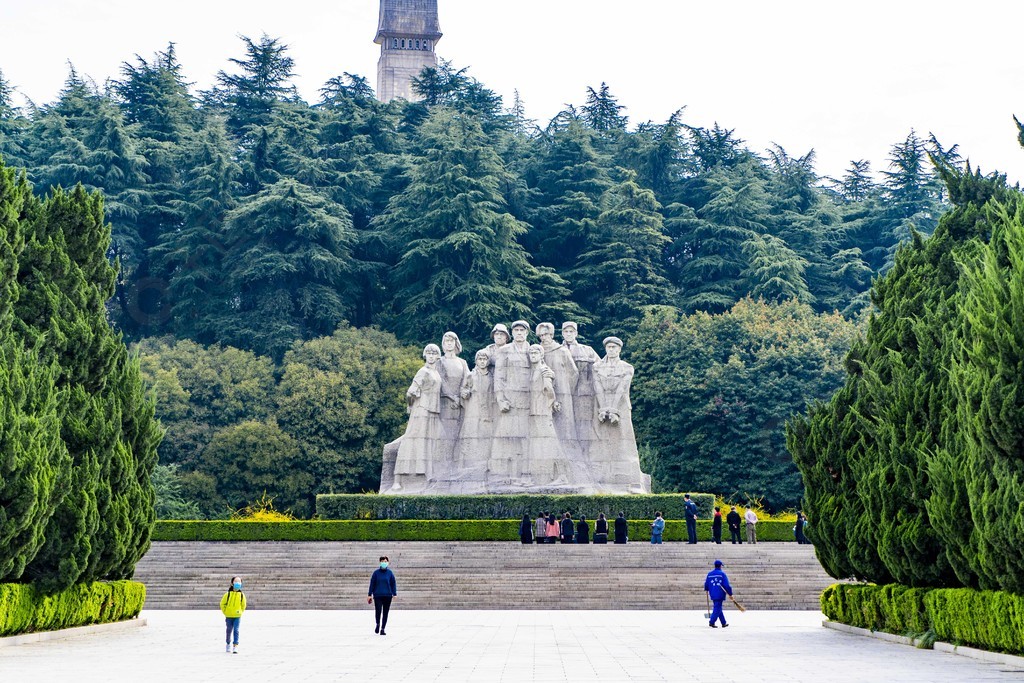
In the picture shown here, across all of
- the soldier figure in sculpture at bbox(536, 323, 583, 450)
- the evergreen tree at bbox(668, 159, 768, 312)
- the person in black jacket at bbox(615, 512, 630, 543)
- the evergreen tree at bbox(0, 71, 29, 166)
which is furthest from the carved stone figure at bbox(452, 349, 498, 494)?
the evergreen tree at bbox(0, 71, 29, 166)

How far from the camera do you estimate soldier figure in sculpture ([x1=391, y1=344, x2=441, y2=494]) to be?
34.2m

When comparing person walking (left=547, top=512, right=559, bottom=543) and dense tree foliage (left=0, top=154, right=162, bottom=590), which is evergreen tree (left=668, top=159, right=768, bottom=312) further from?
dense tree foliage (left=0, top=154, right=162, bottom=590)

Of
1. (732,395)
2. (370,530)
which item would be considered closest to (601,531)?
(370,530)

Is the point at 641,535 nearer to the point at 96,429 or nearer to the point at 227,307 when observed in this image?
the point at 96,429

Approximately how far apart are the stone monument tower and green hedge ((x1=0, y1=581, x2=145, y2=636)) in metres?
72.6

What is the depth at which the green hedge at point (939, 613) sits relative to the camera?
1357 centimetres

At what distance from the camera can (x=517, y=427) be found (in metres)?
34.0

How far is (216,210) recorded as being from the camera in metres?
54.5

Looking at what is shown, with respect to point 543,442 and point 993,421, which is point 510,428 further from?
point 993,421

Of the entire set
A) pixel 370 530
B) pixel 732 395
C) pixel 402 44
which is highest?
pixel 402 44

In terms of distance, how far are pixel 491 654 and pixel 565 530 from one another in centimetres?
1505

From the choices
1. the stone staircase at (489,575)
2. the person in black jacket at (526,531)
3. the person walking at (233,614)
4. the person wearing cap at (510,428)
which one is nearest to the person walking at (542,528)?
the person in black jacket at (526,531)

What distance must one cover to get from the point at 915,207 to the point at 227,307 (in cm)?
3108

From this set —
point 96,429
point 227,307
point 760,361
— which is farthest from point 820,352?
point 96,429
